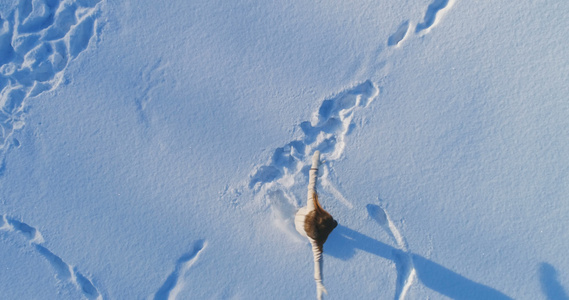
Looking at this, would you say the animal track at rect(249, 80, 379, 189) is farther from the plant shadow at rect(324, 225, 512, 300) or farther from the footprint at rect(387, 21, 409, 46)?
the plant shadow at rect(324, 225, 512, 300)

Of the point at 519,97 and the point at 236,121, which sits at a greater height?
the point at 519,97

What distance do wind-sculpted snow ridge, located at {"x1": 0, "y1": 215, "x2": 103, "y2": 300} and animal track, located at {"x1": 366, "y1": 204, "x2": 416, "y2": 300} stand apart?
67.8 inches

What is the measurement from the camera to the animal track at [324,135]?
6.71 feet

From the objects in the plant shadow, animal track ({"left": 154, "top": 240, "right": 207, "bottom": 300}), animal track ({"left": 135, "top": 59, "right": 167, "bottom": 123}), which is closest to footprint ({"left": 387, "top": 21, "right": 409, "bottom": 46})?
the plant shadow

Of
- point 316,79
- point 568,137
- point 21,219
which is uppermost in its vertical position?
point 568,137

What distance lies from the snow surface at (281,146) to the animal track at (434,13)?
12mm

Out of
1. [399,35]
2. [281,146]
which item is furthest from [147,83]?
[399,35]

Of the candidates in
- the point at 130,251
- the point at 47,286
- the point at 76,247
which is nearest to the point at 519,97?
the point at 130,251

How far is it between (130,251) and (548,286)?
249 cm

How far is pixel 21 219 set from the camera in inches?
81.1

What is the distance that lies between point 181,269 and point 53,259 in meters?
0.77

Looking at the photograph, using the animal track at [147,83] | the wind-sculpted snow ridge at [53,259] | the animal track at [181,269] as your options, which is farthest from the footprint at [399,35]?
the wind-sculpted snow ridge at [53,259]

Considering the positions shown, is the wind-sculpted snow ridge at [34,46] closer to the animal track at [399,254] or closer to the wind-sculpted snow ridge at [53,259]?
the wind-sculpted snow ridge at [53,259]

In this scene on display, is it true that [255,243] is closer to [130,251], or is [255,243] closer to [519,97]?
[130,251]
